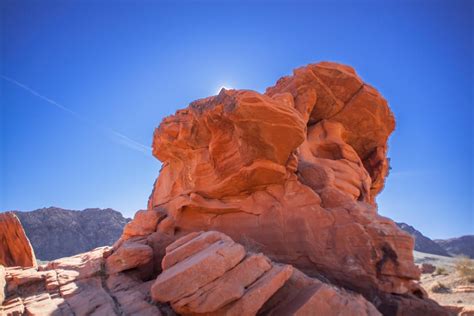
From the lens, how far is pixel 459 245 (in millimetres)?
86750

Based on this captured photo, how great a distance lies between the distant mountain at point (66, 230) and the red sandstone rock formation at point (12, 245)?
166 ft

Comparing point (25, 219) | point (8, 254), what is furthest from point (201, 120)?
point (25, 219)

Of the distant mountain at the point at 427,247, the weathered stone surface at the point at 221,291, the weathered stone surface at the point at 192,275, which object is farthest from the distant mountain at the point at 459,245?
the weathered stone surface at the point at 192,275

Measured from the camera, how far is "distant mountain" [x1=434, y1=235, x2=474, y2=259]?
8053cm

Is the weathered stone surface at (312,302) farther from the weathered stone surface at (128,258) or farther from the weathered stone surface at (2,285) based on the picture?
the weathered stone surface at (2,285)

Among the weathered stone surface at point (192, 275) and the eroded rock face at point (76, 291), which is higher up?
the weathered stone surface at point (192, 275)

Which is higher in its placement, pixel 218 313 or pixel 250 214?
pixel 250 214

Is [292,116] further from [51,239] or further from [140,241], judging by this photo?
[51,239]

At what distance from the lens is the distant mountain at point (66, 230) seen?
Result: 184 ft

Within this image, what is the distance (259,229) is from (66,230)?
63837mm

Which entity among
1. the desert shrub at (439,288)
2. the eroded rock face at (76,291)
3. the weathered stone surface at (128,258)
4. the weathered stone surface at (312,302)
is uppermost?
the weathered stone surface at (128,258)

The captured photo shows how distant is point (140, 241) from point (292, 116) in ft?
27.8

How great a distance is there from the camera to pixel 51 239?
56.8m

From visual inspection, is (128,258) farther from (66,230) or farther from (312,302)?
(66,230)
